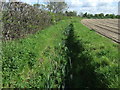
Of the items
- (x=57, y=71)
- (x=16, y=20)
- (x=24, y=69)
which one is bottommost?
(x=57, y=71)

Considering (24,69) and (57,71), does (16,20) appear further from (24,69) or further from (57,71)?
(57,71)

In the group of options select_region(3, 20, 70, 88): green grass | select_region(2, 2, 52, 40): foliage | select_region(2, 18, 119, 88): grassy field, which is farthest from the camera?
select_region(2, 2, 52, 40): foliage

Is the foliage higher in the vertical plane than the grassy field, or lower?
higher

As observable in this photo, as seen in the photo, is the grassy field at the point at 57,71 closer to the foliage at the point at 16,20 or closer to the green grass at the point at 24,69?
the green grass at the point at 24,69

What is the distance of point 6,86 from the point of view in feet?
16.4

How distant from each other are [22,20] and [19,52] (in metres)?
5.11

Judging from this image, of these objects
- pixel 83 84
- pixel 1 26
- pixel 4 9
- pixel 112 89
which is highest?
pixel 4 9

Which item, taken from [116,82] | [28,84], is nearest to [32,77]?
[28,84]

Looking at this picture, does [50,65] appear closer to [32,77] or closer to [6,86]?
[32,77]

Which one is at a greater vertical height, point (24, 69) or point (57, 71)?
point (24, 69)

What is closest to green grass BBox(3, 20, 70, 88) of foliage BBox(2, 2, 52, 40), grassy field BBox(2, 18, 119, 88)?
grassy field BBox(2, 18, 119, 88)

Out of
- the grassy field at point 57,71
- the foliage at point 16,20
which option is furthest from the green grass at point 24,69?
the foliage at point 16,20

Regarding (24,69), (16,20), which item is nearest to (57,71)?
(24,69)

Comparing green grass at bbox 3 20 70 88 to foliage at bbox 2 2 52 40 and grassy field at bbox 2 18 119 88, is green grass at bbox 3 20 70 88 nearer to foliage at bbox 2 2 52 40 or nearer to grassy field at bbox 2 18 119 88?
grassy field at bbox 2 18 119 88
